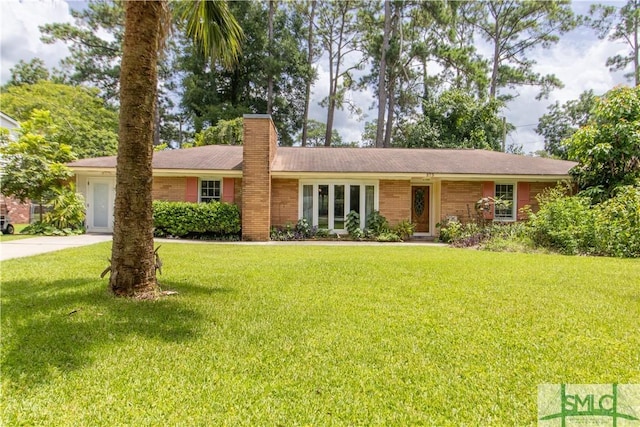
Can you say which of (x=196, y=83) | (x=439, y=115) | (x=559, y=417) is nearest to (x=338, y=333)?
(x=559, y=417)

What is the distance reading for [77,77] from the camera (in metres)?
30.8

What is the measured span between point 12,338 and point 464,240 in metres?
13.1

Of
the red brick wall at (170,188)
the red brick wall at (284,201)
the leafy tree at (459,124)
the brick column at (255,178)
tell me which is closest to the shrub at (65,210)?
the red brick wall at (170,188)

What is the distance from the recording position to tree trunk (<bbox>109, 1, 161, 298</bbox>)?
5074 millimetres

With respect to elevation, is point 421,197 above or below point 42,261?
above

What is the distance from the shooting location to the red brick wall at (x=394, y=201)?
50.9 feet

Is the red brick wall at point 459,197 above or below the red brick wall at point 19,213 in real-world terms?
above

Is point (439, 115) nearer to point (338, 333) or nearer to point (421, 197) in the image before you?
point (421, 197)

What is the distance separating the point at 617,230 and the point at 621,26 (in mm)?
31694

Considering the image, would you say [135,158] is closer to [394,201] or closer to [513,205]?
[394,201]

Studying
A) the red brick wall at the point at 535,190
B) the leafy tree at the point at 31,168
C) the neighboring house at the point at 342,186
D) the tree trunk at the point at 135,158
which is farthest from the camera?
the red brick wall at the point at 535,190

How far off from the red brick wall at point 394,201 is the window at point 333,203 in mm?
386

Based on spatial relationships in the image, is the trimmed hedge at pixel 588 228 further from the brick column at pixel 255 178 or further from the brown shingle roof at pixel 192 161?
the brown shingle roof at pixel 192 161
